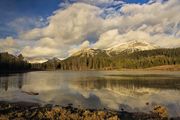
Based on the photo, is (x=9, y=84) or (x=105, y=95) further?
(x=9, y=84)

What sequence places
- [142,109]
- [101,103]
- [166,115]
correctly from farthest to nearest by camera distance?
[101,103] → [142,109] → [166,115]

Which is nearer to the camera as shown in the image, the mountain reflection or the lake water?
the lake water

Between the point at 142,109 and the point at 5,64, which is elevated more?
the point at 5,64

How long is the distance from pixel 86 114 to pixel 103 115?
1844 millimetres

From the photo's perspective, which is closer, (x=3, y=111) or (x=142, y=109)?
(x=3, y=111)

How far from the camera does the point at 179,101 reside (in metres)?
42.6

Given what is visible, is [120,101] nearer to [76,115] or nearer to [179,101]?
[179,101]

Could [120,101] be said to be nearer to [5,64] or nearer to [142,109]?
[142,109]

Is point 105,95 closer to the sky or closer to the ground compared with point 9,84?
closer to the ground

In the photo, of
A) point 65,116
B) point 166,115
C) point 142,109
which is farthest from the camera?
point 142,109

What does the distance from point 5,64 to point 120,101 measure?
564ft

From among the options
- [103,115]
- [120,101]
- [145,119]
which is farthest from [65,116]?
[120,101]

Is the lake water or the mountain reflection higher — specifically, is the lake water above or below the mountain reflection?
below

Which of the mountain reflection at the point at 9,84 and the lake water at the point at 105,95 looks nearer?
the lake water at the point at 105,95
